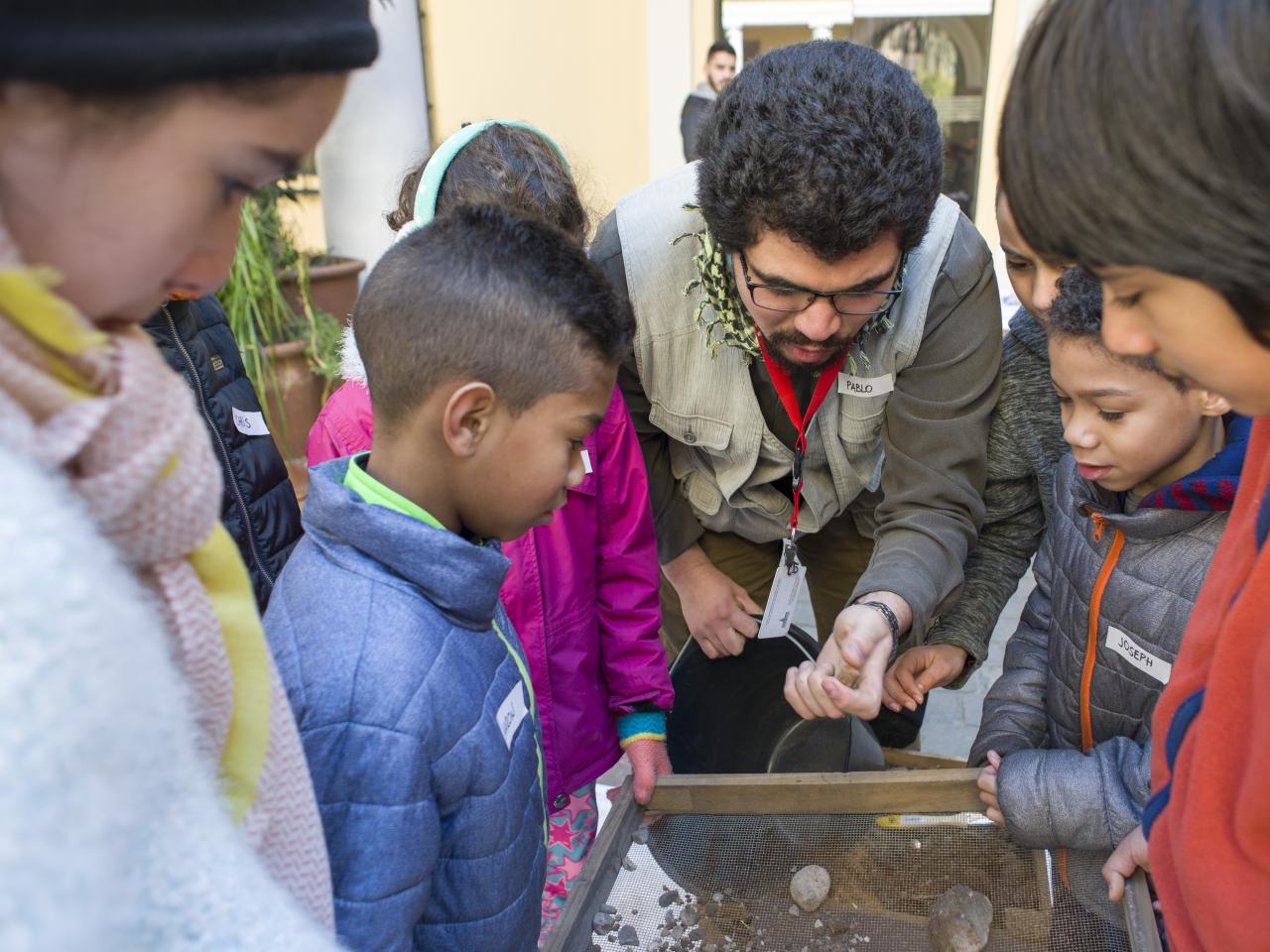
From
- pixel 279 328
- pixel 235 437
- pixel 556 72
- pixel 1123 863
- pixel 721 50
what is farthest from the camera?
pixel 556 72

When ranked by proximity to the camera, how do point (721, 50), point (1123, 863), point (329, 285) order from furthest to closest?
point (721, 50) < point (329, 285) < point (1123, 863)

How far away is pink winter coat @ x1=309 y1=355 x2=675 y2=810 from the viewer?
158 centimetres

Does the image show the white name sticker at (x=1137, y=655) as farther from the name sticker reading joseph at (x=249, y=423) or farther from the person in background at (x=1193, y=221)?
the name sticker reading joseph at (x=249, y=423)

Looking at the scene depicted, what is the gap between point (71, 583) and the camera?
0.43 m

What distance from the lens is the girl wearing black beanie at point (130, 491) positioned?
0.42m

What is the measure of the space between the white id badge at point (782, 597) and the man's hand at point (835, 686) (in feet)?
1.05

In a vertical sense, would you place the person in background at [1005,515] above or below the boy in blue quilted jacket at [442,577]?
below

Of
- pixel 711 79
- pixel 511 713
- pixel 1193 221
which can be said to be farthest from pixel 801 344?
pixel 711 79

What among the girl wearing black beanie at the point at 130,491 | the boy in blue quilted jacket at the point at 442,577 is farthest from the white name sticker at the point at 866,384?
the girl wearing black beanie at the point at 130,491

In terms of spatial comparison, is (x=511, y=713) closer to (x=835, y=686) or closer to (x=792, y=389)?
(x=835, y=686)

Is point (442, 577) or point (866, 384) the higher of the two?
point (442, 577)

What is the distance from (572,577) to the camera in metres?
1.65

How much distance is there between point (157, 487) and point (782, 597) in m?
Result: 1.64

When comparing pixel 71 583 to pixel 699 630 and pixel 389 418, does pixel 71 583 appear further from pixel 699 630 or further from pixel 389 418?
pixel 699 630
